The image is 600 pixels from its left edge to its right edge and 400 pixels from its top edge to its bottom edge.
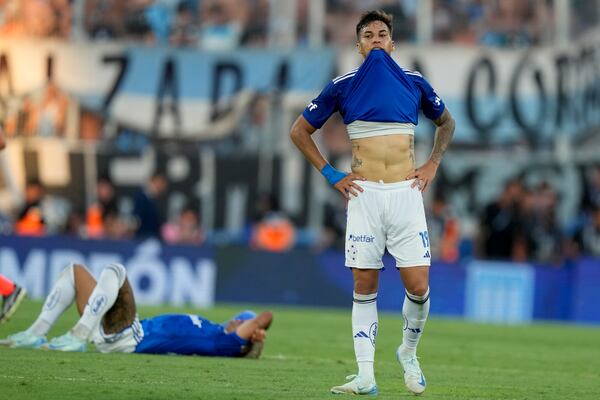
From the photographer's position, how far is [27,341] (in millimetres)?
11578

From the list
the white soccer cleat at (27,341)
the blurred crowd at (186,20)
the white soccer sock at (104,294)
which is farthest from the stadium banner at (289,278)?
the white soccer sock at (104,294)

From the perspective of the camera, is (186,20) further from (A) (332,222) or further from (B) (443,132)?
(B) (443,132)

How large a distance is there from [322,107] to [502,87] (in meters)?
17.6

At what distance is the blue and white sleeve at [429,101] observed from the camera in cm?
987

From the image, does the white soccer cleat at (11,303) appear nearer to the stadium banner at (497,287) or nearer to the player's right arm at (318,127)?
the player's right arm at (318,127)

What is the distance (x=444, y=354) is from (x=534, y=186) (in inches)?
492

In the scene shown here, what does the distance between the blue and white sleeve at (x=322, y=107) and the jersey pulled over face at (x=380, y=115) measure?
0.05 metres

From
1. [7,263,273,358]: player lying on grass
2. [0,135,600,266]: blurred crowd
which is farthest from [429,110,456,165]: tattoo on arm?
[0,135,600,266]: blurred crowd

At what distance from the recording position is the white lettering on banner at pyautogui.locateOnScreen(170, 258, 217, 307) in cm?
2275

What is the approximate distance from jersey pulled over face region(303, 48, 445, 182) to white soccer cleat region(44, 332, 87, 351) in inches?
123

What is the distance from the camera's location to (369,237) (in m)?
9.55

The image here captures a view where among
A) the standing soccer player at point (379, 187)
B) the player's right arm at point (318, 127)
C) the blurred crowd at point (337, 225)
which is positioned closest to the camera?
the standing soccer player at point (379, 187)

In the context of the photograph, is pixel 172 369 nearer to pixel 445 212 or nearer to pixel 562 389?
pixel 562 389

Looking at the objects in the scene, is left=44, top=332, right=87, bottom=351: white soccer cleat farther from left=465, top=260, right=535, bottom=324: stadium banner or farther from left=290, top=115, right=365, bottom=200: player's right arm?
left=465, top=260, right=535, bottom=324: stadium banner
